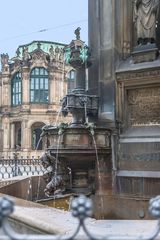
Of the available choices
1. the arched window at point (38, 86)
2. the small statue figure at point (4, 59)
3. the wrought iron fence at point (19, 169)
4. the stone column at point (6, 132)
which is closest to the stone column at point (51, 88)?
the arched window at point (38, 86)

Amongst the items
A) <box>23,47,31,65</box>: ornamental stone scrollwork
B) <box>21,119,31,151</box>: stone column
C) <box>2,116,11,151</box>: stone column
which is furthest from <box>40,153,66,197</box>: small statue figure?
<box>2,116,11,151</box>: stone column

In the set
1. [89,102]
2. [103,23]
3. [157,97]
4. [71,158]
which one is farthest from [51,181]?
[103,23]

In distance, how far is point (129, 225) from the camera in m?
4.02

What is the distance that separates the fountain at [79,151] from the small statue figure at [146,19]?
111 centimetres

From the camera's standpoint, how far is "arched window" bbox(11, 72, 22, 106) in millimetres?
62469

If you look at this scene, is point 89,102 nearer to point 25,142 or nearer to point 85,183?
point 85,183

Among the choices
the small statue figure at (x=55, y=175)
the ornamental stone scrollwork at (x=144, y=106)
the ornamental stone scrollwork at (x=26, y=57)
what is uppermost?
the ornamental stone scrollwork at (x=26, y=57)

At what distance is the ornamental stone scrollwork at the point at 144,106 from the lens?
23.0ft

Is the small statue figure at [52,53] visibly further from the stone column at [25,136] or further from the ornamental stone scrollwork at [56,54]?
the stone column at [25,136]

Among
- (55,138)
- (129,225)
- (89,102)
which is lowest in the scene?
(129,225)

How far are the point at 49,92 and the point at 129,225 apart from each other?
57.4m

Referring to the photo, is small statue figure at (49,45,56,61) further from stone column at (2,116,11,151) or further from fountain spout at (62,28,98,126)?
fountain spout at (62,28,98,126)

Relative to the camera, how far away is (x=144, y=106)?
714 centimetres

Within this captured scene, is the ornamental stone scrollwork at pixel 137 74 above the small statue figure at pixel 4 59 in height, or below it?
below
